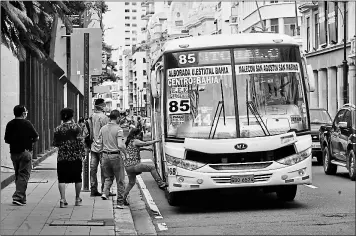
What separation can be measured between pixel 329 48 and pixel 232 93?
35925 mm

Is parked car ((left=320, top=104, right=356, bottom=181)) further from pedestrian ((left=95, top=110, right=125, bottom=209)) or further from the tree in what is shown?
the tree

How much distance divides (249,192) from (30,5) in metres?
8.83

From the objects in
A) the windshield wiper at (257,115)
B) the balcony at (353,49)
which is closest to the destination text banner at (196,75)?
the windshield wiper at (257,115)

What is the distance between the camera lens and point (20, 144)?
13.8 metres

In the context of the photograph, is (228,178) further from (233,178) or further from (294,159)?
(294,159)

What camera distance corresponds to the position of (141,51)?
17088 cm

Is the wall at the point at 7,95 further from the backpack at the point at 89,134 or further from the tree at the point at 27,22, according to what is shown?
the tree at the point at 27,22

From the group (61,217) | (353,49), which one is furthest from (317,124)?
(353,49)

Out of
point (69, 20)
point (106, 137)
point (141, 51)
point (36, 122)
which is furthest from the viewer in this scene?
point (141, 51)

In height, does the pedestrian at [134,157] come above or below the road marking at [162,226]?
above

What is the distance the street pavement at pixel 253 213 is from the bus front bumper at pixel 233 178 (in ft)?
1.49

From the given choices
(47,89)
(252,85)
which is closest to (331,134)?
(252,85)

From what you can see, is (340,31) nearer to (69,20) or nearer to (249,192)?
(249,192)

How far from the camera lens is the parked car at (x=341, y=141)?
1866 cm
